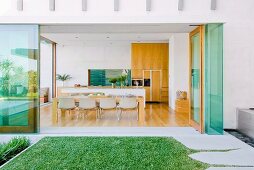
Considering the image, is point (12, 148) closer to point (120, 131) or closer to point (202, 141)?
point (120, 131)

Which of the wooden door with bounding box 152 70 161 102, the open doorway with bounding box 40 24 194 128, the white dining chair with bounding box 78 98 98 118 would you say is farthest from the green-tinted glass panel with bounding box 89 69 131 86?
the white dining chair with bounding box 78 98 98 118

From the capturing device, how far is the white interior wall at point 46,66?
14.0 metres

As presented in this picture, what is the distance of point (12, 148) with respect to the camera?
5020mm

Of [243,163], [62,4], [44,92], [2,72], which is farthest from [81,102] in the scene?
[44,92]

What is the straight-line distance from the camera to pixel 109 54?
46.8 ft

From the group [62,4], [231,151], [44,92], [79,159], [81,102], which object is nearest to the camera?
[79,159]

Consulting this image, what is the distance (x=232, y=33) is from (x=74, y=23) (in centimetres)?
361

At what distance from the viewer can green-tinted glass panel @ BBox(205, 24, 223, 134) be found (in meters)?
6.00

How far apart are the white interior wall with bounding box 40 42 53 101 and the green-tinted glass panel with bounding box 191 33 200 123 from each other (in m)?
8.79

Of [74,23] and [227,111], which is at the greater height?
[74,23]

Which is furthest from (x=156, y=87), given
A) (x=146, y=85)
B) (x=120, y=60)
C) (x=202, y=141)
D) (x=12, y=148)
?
(x=12, y=148)

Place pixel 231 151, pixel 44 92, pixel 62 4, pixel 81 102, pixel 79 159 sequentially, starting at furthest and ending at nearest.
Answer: pixel 44 92, pixel 81 102, pixel 62 4, pixel 231 151, pixel 79 159

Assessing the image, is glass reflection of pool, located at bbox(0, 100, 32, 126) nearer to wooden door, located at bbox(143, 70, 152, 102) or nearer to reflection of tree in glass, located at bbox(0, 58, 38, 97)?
reflection of tree in glass, located at bbox(0, 58, 38, 97)

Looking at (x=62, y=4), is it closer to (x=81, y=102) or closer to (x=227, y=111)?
(x=81, y=102)
